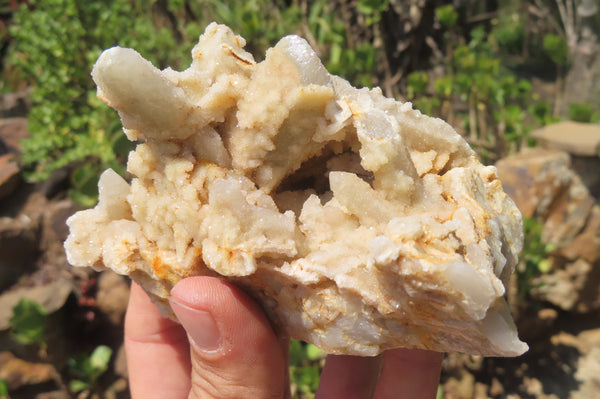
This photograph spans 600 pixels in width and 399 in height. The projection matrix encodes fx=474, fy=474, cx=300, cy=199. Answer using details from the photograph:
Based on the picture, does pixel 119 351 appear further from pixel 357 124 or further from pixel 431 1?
pixel 431 1

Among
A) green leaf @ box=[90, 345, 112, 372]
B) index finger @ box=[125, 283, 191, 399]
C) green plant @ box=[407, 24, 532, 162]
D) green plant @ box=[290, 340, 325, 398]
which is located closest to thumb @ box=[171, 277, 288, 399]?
index finger @ box=[125, 283, 191, 399]

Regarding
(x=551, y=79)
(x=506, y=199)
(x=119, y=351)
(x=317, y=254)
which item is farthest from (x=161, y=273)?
(x=551, y=79)

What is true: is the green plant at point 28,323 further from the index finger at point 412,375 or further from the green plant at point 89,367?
the index finger at point 412,375

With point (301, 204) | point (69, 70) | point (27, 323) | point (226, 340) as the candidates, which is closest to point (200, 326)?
point (226, 340)

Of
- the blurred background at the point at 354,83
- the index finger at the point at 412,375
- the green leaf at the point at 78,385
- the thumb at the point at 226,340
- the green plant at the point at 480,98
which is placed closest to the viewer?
the thumb at the point at 226,340

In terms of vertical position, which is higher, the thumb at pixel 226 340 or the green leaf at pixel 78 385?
the thumb at pixel 226 340

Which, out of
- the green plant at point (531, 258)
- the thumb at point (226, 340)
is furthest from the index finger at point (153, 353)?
the green plant at point (531, 258)
